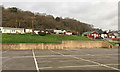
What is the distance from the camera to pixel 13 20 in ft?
218

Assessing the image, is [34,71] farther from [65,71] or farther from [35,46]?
[35,46]

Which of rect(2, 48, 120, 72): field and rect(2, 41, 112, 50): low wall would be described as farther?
rect(2, 41, 112, 50): low wall

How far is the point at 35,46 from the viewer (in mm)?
28688

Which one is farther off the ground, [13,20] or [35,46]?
[13,20]

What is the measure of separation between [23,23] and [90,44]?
1878 inches

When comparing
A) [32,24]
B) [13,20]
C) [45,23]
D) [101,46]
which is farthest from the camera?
[45,23]

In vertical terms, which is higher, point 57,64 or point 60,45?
point 60,45

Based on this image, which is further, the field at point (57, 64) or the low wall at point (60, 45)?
the low wall at point (60, 45)

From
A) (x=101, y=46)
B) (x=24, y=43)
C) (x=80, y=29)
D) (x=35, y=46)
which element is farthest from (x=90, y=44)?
(x=80, y=29)

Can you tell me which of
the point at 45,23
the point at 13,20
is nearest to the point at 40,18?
the point at 45,23

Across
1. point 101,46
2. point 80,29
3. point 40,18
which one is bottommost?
point 101,46

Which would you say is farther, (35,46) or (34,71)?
(35,46)

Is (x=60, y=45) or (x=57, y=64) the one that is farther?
(x=60, y=45)

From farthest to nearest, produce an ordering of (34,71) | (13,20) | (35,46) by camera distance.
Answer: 1. (13,20)
2. (35,46)
3. (34,71)
